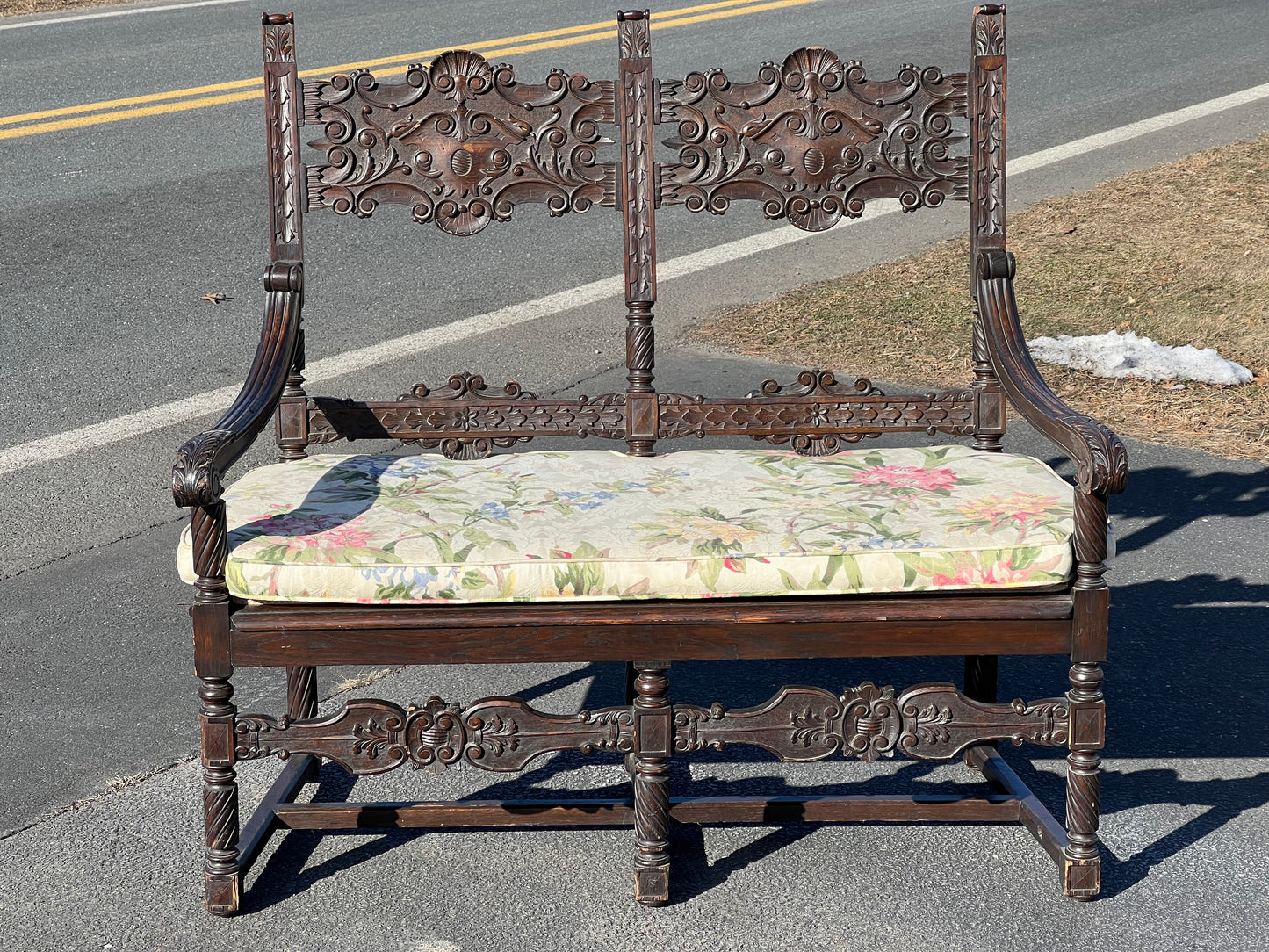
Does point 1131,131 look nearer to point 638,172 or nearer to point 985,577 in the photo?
point 638,172

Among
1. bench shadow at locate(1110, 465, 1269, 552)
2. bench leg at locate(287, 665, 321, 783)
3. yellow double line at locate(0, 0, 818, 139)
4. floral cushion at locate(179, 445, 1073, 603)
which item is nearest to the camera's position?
floral cushion at locate(179, 445, 1073, 603)

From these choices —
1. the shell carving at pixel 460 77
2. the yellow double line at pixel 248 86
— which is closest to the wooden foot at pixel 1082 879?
the shell carving at pixel 460 77

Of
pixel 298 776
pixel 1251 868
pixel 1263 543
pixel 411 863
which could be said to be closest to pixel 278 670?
pixel 298 776

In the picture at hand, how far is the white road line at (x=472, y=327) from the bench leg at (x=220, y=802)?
272cm

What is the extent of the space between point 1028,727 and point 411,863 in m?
1.24

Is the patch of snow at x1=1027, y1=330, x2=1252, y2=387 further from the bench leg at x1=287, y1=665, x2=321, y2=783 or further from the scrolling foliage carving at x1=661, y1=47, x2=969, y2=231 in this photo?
the bench leg at x1=287, y1=665, x2=321, y2=783

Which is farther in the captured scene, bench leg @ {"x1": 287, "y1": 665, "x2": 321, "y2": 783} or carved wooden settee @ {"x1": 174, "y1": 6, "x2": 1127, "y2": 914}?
bench leg @ {"x1": 287, "y1": 665, "x2": 321, "y2": 783}

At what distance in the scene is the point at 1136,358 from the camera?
246 inches

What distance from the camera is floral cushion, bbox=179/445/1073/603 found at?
8.39ft

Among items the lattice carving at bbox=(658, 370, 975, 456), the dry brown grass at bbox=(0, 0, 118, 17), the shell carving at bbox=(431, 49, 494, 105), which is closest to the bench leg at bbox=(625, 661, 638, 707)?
the lattice carving at bbox=(658, 370, 975, 456)

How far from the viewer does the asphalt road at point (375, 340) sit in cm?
294

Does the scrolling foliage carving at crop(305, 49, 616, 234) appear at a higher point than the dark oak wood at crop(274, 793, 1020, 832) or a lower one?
higher

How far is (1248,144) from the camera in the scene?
29.6 feet

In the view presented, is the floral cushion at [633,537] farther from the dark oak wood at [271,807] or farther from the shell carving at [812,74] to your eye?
the shell carving at [812,74]
